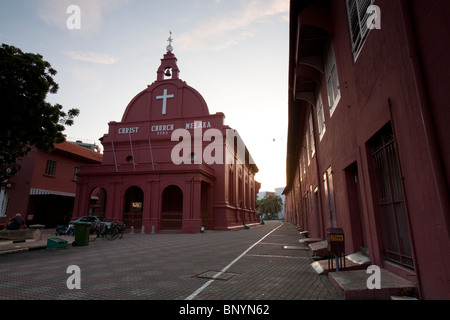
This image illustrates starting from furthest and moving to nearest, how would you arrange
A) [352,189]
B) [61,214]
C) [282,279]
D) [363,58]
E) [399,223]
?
[61,214], [352,189], [282,279], [363,58], [399,223]

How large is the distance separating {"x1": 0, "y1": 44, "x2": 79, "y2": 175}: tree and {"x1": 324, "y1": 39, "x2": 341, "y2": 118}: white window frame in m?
13.7

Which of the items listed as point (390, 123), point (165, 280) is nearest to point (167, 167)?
point (165, 280)

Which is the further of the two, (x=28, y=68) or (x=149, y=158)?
(x=149, y=158)

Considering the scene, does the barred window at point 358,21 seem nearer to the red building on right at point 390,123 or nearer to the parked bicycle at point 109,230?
the red building on right at point 390,123

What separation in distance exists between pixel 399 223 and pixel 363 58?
303 cm

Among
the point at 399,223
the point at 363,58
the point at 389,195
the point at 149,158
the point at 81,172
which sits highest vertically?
the point at 149,158

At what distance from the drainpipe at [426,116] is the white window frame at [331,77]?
366 cm

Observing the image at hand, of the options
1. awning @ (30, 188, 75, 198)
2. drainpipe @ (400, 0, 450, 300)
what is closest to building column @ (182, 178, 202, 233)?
awning @ (30, 188, 75, 198)

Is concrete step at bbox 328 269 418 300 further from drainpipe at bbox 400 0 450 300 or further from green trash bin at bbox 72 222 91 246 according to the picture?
green trash bin at bbox 72 222 91 246

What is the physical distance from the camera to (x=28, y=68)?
500 inches

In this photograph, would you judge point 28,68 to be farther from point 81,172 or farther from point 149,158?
point 149,158

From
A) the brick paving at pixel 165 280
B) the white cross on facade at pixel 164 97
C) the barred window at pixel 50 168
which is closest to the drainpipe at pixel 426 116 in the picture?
the brick paving at pixel 165 280

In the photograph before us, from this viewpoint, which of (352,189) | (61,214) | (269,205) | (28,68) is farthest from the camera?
(269,205)

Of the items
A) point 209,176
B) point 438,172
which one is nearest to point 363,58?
point 438,172
